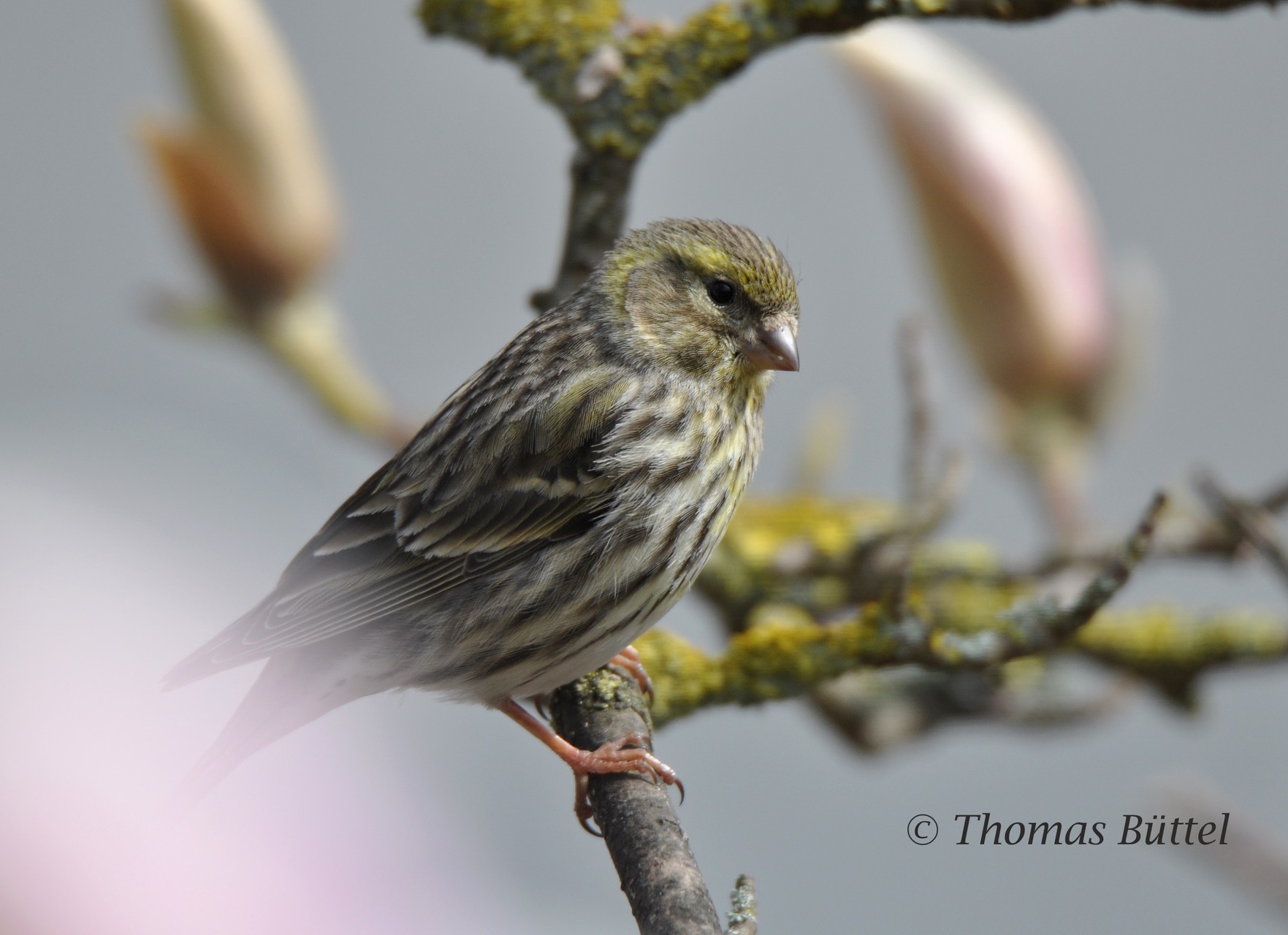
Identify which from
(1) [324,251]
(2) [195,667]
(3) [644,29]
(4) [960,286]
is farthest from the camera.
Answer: (1) [324,251]

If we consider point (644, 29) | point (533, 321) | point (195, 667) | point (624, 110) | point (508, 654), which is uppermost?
point (644, 29)

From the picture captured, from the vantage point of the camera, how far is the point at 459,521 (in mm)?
1546

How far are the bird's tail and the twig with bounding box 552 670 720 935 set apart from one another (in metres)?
0.24

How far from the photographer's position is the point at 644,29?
5.16ft

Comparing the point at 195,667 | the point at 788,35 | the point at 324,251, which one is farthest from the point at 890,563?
the point at 324,251

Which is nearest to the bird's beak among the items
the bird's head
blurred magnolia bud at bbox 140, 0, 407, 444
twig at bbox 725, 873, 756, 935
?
the bird's head

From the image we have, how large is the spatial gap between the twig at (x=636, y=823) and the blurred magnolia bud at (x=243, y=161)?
0.79m

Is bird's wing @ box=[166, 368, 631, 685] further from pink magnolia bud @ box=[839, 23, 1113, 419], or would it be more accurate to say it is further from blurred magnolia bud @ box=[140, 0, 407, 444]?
pink magnolia bud @ box=[839, 23, 1113, 419]

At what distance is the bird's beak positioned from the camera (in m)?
1.52

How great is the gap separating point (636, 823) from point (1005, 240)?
94 centimetres

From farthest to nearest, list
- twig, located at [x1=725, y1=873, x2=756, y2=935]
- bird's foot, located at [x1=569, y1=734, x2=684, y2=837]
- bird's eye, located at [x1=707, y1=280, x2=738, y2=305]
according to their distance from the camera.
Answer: bird's eye, located at [x1=707, y1=280, x2=738, y2=305], bird's foot, located at [x1=569, y1=734, x2=684, y2=837], twig, located at [x1=725, y1=873, x2=756, y2=935]

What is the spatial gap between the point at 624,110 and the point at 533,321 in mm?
285

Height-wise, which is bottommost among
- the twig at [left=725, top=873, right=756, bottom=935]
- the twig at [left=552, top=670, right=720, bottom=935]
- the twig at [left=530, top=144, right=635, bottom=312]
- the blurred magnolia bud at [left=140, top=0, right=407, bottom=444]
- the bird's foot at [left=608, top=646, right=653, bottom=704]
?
the twig at [left=725, top=873, right=756, bottom=935]

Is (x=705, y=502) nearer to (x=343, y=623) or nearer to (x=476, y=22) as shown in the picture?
(x=343, y=623)
